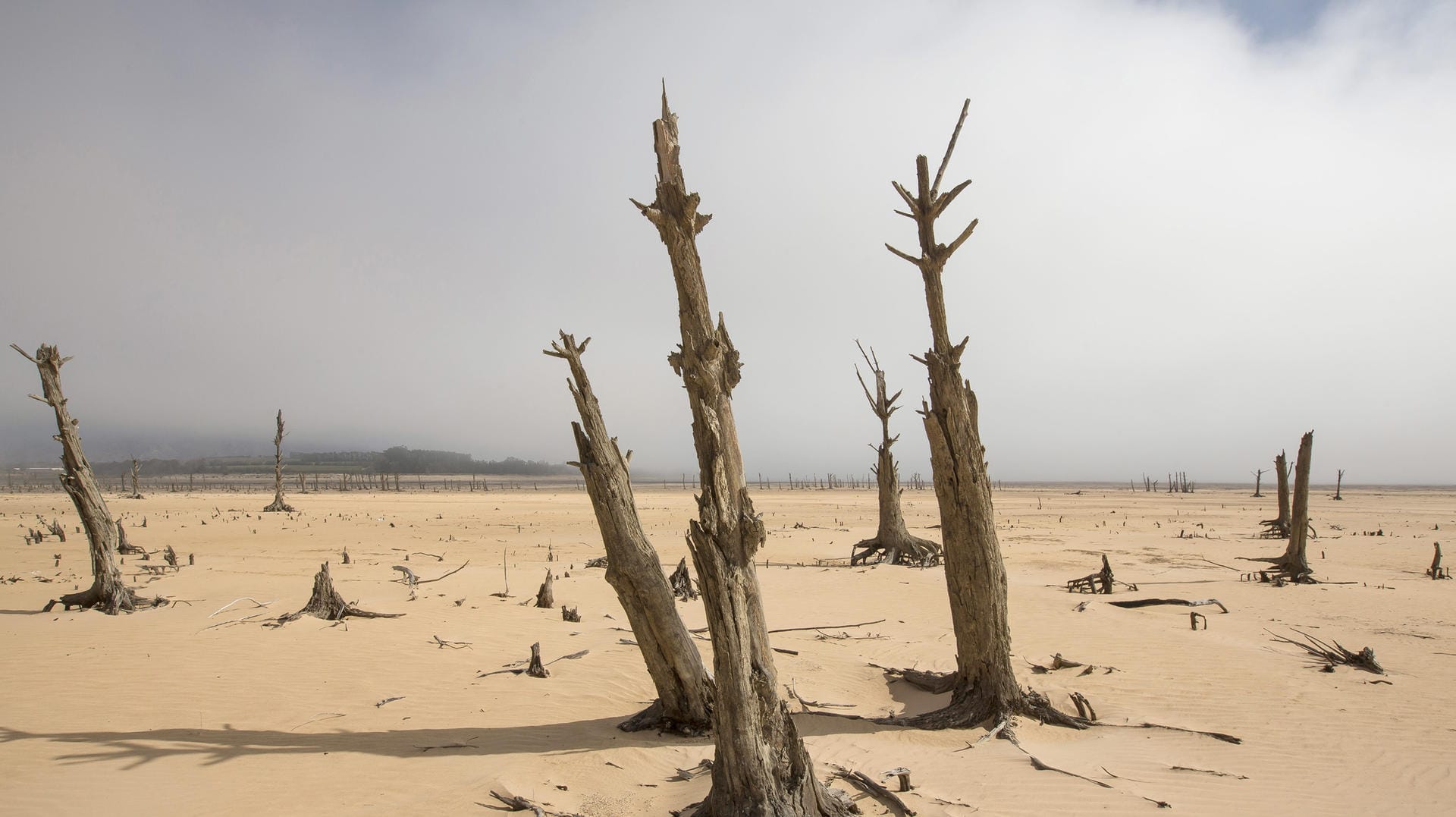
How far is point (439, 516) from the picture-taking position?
33250 millimetres

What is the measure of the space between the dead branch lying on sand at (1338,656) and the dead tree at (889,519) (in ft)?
28.2

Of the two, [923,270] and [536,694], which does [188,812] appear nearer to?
[536,694]

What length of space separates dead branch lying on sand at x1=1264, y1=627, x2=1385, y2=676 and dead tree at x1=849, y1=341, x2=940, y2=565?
8608 millimetres

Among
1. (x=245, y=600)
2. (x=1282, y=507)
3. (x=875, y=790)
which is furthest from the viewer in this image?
(x=1282, y=507)

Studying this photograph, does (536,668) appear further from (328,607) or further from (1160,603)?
(1160,603)

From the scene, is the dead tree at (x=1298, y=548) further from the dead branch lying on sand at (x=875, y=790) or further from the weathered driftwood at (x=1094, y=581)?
the dead branch lying on sand at (x=875, y=790)

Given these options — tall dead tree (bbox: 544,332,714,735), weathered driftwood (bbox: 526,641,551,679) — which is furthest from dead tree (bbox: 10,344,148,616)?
tall dead tree (bbox: 544,332,714,735)

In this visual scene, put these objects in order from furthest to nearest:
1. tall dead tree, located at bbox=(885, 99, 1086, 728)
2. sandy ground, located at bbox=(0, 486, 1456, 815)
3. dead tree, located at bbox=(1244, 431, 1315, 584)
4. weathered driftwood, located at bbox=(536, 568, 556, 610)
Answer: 1. dead tree, located at bbox=(1244, 431, 1315, 584)
2. weathered driftwood, located at bbox=(536, 568, 556, 610)
3. tall dead tree, located at bbox=(885, 99, 1086, 728)
4. sandy ground, located at bbox=(0, 486, 1456, 815)

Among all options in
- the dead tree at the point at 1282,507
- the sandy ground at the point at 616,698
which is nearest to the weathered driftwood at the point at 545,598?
the sandy ground at the point at 616,698

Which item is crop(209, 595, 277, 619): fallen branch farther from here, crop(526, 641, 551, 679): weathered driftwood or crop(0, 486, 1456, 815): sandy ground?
crop(526, 641, 551, 679): weathered driftwood

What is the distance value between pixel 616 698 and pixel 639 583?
195 cm

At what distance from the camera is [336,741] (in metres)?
6.01

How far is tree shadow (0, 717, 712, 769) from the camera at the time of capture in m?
5.69

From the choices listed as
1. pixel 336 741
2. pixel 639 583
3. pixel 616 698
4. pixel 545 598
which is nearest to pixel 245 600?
pixel 545 598
